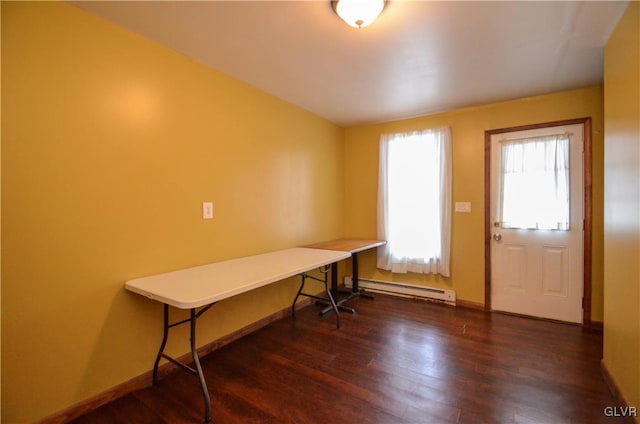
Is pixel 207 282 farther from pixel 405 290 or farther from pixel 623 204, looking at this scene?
pixel 405 290

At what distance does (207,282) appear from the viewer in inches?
70.7

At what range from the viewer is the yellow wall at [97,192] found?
4.74 feet

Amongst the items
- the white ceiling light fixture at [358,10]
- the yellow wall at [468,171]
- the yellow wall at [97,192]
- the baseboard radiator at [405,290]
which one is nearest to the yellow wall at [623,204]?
the yellow wall at [468,171]

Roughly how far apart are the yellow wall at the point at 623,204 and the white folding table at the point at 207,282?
1.95 m

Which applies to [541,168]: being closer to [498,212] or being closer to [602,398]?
[498,212]

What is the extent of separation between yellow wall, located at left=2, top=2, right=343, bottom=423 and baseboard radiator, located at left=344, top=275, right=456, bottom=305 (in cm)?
195

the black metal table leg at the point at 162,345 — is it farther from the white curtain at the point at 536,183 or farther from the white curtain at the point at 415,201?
the white curtain at the point at 536,183

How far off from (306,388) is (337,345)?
0.63 metres

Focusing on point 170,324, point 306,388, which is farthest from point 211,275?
point 306,388

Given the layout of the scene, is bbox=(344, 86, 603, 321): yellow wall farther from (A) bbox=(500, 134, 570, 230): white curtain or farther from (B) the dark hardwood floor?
(B) the dark hardwood floor

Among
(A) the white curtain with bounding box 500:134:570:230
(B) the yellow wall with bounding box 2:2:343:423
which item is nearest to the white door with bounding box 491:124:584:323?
(A) the white curtain with bounding box 500:134:570:230

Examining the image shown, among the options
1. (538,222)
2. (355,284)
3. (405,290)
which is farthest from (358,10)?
(405,290)

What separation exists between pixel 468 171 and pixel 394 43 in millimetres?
1961

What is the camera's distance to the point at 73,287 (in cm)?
162
